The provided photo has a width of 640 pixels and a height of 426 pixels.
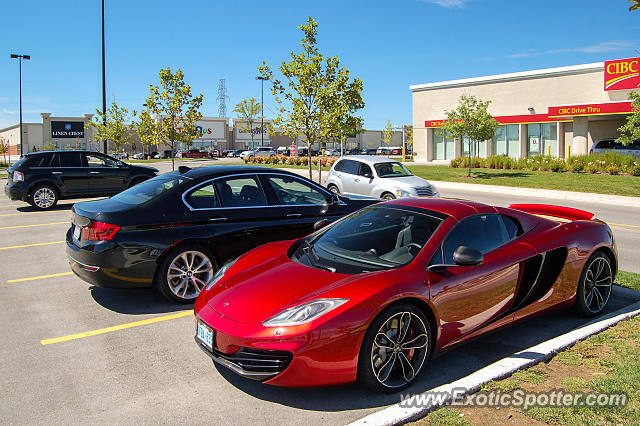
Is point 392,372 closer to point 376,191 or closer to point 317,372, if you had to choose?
point 317,372

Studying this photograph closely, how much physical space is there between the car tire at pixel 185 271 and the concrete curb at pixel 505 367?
3.15m

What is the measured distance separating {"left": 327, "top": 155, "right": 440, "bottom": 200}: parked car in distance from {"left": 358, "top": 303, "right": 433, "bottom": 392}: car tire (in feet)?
33.9

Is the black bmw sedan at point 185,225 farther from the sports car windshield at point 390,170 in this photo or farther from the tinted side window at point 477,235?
the sports car windshield at point 390,170

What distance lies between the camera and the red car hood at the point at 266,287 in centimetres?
374

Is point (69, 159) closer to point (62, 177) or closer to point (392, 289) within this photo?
point (62, 177)

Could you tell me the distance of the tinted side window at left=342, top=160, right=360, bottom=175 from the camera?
Answer: 1597 cm

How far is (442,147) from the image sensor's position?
44.7 m

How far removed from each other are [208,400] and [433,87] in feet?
144

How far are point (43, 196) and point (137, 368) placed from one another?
12114 millimetres

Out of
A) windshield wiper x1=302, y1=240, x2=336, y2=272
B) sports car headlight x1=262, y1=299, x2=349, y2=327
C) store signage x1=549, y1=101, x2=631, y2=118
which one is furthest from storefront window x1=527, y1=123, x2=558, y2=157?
sports car headlight x1=262, y1=299, x2=349, y2=327

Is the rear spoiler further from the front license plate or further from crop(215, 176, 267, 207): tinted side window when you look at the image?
the front license plate

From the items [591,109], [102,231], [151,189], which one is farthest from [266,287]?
[591,109]

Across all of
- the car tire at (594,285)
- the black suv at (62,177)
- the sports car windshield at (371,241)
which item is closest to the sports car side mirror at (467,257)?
the sports car windshield at (371,241)

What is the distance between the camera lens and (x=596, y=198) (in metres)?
18.1
